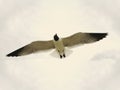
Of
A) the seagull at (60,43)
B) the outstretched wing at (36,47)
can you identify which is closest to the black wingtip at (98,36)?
the seagull at (60,43)

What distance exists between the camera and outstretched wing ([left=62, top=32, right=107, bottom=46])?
3066 centimetres

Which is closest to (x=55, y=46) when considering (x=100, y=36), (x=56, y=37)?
(x=56, y=37)

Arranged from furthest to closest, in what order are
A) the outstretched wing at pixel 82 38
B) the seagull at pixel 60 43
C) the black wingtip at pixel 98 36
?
1. the seagull at pixel 60 43
2. the outstretched wing at pixel 82 38
3. the black wingtip at pixel 98 36

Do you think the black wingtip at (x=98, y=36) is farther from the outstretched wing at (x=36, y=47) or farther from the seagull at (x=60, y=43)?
the outstretched wing at (x=36, y=47)

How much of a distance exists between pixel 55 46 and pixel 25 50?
1688mm

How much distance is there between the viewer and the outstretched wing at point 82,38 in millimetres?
30656

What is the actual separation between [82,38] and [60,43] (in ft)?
4.08

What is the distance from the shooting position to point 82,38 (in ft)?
103

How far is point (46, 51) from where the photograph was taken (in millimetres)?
32688

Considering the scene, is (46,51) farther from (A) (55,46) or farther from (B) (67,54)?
(B) (67,54)

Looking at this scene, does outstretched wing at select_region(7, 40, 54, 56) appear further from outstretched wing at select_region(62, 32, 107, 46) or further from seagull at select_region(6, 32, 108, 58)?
outstretched wing at select_region(62, 32, 107, 46)

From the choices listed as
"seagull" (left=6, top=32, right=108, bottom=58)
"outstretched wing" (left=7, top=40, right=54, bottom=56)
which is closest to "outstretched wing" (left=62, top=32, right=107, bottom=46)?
"seagull" (left=6, top=32, right=108, bottom=58)

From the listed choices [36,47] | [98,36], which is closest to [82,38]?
[98,36]

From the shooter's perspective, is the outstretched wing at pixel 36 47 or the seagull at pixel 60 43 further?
the outstretched wing at pixel 36 47
